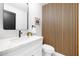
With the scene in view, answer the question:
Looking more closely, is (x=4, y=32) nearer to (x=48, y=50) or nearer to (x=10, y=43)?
(x=10, y=43)

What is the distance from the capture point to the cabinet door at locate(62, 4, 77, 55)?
3.87ft

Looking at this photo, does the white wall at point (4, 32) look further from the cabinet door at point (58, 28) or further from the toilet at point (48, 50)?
the cabinet door at point (58, 28)

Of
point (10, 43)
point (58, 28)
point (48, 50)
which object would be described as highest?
point (58, 28)

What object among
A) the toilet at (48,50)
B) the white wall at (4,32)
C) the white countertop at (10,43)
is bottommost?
the toilet at (48,50)

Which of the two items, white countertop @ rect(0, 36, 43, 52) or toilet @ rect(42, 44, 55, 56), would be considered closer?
white countertop @ rect(0, 36, 43, 52)

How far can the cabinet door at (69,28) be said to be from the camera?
46.5 inches

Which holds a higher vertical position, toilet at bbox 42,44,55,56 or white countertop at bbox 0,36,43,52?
white countertop at bbox 0,36,43,52

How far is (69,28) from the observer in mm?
1224

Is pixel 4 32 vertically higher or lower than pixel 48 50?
higher

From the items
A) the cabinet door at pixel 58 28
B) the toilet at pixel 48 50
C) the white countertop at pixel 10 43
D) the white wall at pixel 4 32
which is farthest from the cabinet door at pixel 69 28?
the white wall at pixel 4 32

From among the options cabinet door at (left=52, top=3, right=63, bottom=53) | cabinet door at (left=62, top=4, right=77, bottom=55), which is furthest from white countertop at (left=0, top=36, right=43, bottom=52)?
cabinet door at (left=62, top=4, right=77, bottom=55)

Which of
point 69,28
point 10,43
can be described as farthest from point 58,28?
point 10,43

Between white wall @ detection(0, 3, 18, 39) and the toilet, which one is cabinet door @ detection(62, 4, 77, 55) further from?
white wall @ detection(0, 3, 18, 39)

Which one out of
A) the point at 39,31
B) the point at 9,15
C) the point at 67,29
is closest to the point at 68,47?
the point at 67,29
